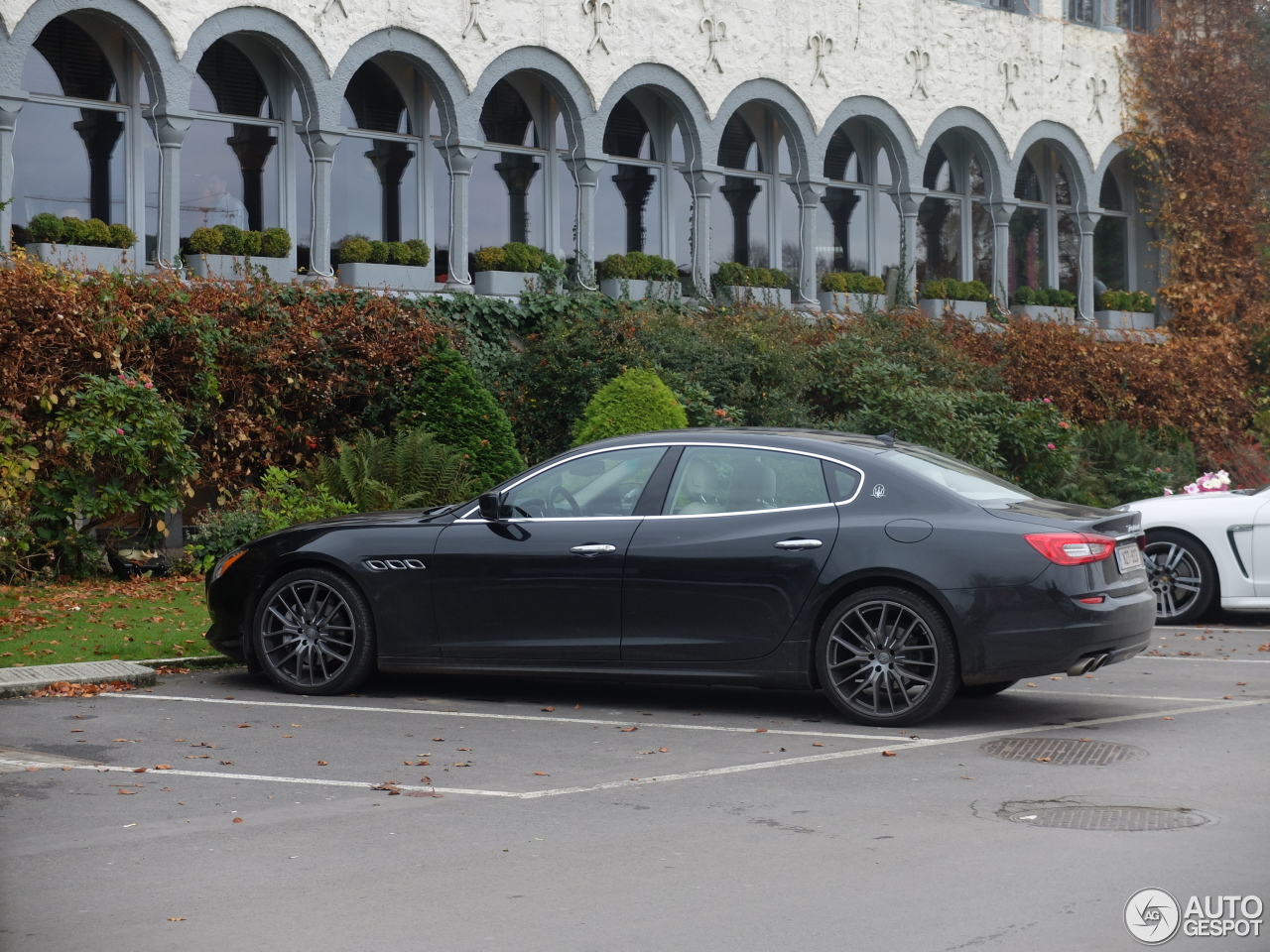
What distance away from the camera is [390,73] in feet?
71.8

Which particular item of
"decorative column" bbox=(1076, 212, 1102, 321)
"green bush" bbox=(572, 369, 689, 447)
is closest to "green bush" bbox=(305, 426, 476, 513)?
"green bush" bbox=(572, 369, 689, 447)

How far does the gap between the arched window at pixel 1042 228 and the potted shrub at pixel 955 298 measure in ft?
9.43

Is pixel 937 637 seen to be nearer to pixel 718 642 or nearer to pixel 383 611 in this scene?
pixel 718 642

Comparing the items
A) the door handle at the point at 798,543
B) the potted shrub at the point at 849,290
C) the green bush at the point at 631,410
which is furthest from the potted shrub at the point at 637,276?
the door handle at the point at 798,543

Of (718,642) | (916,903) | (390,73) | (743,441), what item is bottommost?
(916,903)

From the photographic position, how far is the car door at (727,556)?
820 cm

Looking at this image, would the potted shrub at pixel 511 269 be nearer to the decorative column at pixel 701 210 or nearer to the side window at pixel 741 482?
the decorative column at pixel 701 210

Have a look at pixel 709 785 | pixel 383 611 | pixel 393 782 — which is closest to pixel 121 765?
pixel 393 782

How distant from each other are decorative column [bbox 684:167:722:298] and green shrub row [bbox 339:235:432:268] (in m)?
4.79

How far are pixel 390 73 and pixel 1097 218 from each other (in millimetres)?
14957

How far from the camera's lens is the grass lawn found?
34.2 ft

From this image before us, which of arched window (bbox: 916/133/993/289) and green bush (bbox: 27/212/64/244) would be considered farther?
arched window (bbox: 916/133/993/289)

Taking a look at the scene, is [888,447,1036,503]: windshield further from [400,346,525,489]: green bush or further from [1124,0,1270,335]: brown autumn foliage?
[1124,0,1270,335]: brown autumn foliage

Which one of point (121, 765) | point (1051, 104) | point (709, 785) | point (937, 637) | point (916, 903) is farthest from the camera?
point (1051, 104)
